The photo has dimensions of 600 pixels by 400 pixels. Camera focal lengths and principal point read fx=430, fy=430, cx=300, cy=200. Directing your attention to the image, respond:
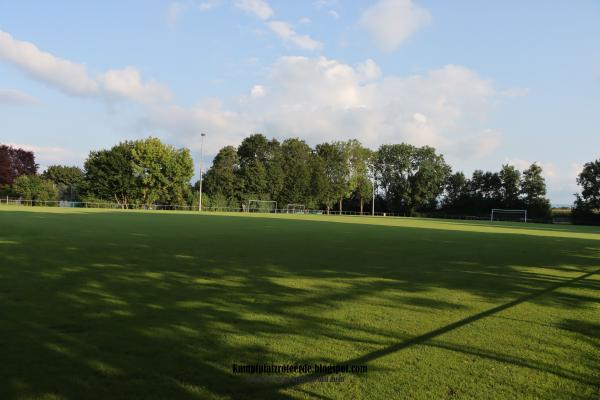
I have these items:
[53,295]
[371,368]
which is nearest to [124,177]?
[53,295]

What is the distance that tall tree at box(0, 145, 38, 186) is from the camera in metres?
78.7

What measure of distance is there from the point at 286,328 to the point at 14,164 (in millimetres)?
101103

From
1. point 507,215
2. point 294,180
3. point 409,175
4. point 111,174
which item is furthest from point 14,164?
point 507,215

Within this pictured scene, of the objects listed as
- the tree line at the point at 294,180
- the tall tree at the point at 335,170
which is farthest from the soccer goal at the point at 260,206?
the tall tree at the point at 335,170

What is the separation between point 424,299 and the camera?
24.0 feet

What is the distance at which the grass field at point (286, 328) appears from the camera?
12.5 ft

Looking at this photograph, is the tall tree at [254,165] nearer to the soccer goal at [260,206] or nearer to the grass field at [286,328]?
the soccer goal at [260,206]

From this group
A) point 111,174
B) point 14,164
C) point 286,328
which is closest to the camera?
point 286,328

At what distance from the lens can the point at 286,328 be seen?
543cm

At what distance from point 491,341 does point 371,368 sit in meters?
1.87

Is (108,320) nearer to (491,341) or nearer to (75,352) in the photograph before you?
(75,352)

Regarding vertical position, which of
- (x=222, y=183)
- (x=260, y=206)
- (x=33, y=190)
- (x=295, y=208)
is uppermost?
(x=222, y=183)

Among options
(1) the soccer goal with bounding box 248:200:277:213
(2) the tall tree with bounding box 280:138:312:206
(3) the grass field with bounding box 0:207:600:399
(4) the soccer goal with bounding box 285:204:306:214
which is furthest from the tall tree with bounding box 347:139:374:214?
(3) the grass field with bounding box 0:207:600:399

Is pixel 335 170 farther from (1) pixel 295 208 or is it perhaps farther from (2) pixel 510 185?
(2) pixel 510 185
